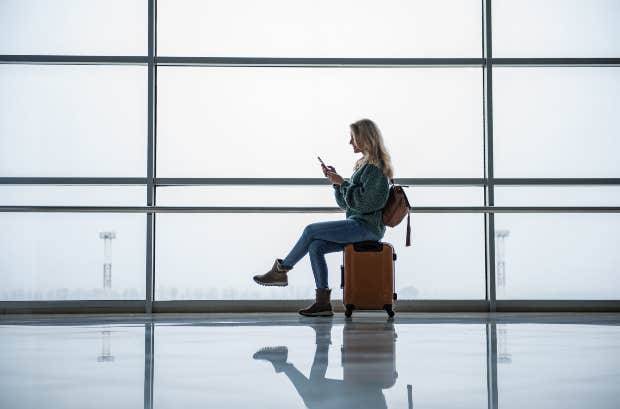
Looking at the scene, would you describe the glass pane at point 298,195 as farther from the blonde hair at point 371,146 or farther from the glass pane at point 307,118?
the blonde hair at point 371,146

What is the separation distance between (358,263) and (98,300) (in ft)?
6.26

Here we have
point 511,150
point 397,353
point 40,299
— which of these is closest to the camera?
point 397,353

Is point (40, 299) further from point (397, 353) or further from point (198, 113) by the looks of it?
point (397, 353)

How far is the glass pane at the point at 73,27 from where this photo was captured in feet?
18.0

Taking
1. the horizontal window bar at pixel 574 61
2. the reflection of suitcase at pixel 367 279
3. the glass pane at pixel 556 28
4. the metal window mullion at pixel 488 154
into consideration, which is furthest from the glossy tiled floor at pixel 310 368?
the glass pane at pixel 556 28

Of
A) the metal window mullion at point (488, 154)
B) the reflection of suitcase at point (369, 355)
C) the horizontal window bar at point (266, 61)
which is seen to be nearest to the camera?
the reflection of suitcase at point (369, 355)

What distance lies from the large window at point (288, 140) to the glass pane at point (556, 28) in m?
0.02

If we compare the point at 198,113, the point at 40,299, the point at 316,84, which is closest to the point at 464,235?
the point at 316,84

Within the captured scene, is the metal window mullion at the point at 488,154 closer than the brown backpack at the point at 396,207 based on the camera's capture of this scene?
No

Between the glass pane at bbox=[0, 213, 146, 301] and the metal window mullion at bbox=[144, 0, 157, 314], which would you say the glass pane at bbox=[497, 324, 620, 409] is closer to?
the metal window mullion at bbox=[144, 0, 157, 314]

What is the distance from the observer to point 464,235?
5.33 metres

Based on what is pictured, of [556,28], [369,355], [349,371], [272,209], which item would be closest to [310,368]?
[349,371]

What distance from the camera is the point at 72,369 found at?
1.94 meters

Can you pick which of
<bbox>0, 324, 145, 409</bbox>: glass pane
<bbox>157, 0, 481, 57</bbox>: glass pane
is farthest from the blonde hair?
<bbox>0, 324, 145, 409</bbox>: glass pane
